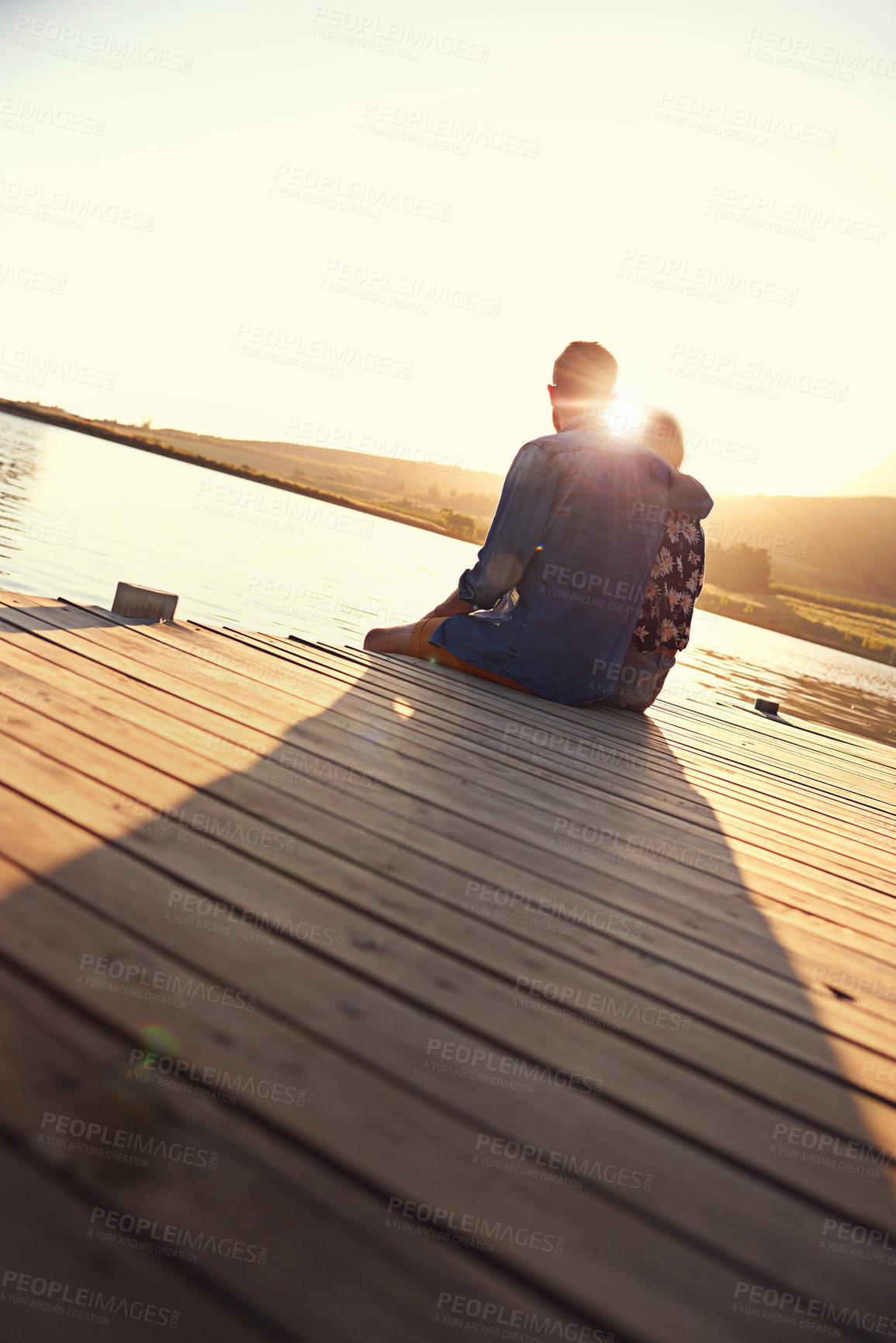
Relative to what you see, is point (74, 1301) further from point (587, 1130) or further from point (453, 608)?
point (453, 608)

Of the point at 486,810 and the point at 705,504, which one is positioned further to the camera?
the point at 705,504

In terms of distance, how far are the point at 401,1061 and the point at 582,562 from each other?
310cm

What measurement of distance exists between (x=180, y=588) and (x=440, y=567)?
20.0 meters

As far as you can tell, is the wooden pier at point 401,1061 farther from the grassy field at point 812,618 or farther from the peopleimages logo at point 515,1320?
the grassy field at point 812,618

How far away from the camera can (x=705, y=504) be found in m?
4.17

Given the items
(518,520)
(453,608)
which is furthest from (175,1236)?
(453,608)

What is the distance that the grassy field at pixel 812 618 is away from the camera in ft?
186

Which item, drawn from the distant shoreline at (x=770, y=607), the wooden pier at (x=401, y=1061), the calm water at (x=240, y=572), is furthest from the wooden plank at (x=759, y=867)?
the distant shoreline at (x=770, y=607)

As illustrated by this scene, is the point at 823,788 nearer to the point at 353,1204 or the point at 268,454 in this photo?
the point at 353,1204

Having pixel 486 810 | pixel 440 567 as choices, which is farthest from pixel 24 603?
pixel 440 567

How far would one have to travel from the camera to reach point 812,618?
6169cm

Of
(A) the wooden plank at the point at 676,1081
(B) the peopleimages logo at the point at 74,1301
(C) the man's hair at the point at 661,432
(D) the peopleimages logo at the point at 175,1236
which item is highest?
(C) the man's hair at the point at 661,432

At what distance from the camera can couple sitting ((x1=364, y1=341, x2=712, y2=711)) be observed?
3920 mm

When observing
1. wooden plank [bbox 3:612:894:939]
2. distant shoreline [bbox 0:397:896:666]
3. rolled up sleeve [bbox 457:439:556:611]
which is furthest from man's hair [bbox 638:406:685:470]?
distant shoreline [bbox 0:397:896:666]
